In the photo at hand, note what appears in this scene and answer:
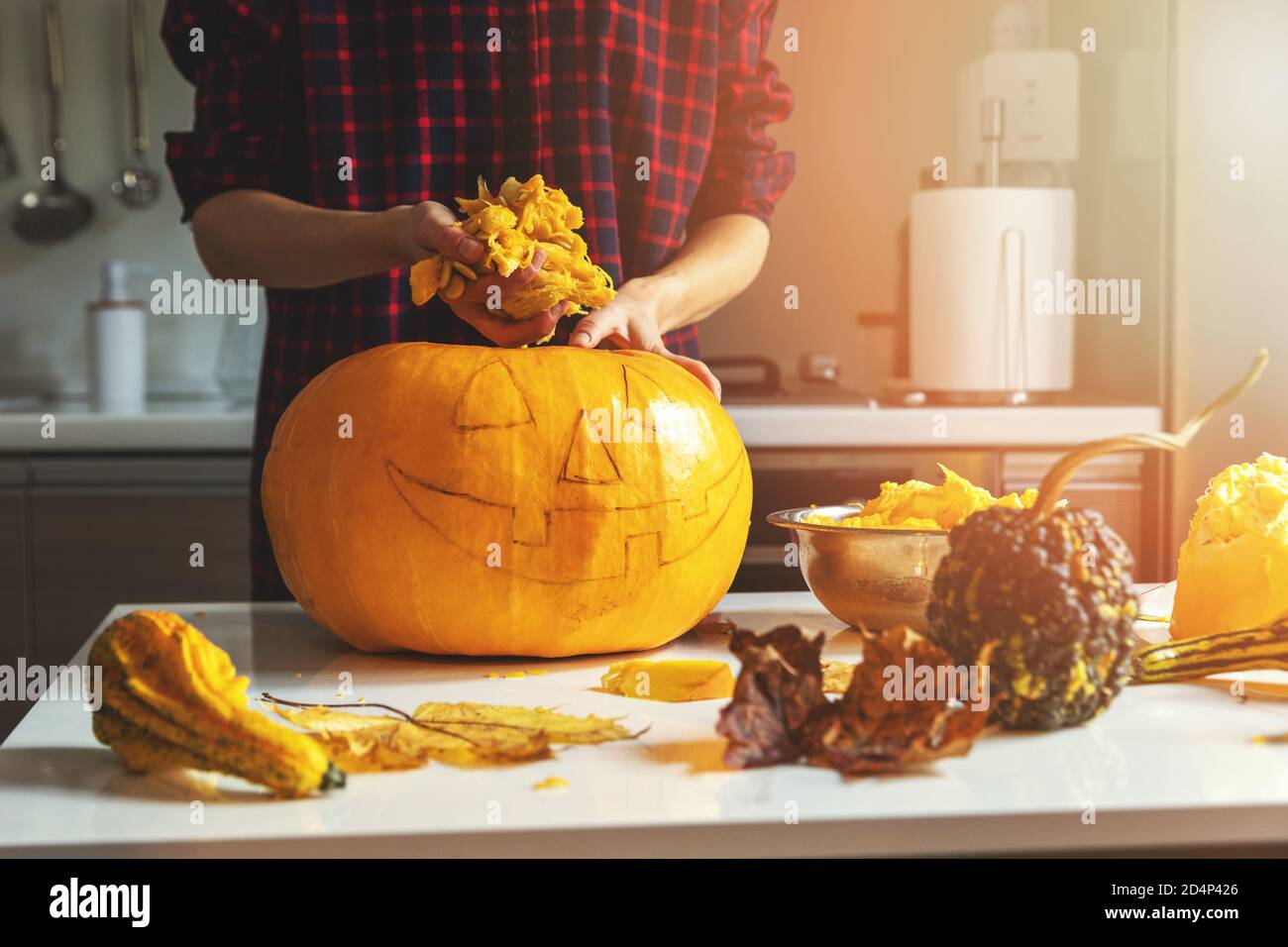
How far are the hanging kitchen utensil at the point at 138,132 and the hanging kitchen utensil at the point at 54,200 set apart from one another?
9cm

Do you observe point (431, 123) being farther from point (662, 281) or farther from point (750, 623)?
point (750, 623)

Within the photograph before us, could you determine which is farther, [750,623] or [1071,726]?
[750,623]

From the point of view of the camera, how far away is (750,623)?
96 cm

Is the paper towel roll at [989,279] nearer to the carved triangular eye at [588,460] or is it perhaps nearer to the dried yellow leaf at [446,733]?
the carved triangular eye at [588,460]

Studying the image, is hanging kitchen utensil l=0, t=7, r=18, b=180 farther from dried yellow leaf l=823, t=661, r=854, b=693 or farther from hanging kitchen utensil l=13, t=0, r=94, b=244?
dried yellow leaf l=823, t=661, r=854, b=693

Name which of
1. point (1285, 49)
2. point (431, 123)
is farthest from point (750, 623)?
point (1285, 49)

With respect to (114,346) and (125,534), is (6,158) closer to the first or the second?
(114,346)

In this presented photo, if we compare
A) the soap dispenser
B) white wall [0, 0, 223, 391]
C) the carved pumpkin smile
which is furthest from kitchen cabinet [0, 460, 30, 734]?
the carved pumpkin smile

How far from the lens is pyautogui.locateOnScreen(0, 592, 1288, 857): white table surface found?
509 millimetres

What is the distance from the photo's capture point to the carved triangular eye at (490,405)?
802 mm

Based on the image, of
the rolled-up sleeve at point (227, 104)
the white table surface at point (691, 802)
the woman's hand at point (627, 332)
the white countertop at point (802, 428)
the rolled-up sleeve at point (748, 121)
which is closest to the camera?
the white table surface at point (691, 802)

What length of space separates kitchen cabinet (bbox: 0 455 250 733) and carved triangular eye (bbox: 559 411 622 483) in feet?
4.23

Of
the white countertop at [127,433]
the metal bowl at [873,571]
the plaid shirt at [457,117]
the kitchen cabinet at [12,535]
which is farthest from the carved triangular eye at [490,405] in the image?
the kitchen cabinet at [12,535]

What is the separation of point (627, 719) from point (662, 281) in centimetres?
57
